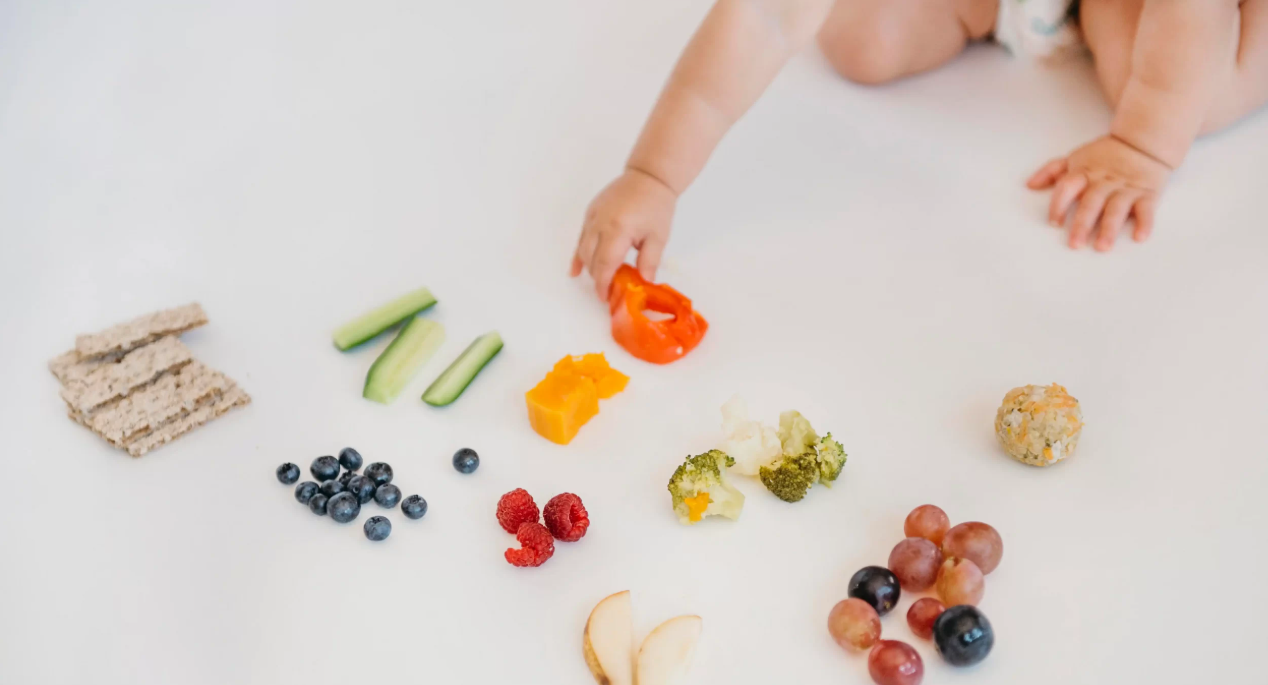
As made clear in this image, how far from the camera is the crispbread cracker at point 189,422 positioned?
129cm

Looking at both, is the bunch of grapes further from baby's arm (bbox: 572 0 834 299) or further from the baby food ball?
baby's arm (bbox: 572 0 834 299)

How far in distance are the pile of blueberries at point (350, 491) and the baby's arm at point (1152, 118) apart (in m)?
1.05

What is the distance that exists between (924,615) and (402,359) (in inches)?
29.1

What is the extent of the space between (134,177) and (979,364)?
1.38 meters

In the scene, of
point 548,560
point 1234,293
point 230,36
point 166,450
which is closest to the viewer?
point 548,560

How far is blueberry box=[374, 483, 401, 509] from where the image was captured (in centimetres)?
122

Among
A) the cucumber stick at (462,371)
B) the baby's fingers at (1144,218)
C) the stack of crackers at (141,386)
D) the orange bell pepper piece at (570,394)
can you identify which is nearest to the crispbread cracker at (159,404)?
the stack of crackers at (141,386)

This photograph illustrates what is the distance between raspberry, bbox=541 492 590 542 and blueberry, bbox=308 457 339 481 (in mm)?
270

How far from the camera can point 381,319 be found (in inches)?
58.1

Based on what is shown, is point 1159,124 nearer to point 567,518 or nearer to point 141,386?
point 567,518

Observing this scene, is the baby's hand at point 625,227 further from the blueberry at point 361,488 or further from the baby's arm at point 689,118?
the blueberry at point 361,488

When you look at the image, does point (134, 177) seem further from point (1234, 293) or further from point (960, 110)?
point (1234, 293)

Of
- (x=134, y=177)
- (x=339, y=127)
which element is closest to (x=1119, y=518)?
(x=339, y=127)

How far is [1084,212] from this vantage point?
1.59 meters
